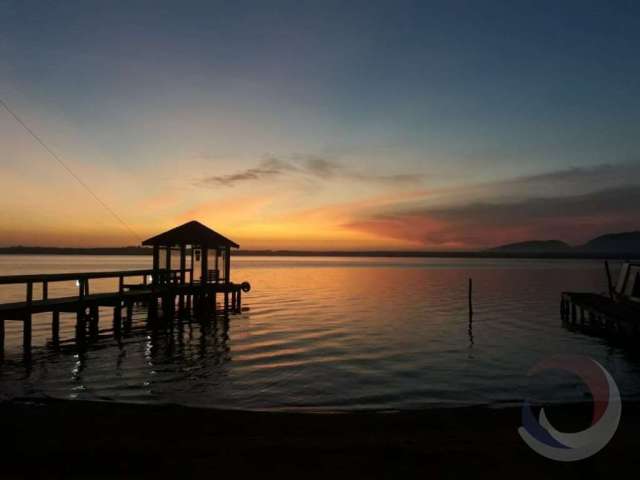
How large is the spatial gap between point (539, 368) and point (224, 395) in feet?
36.5

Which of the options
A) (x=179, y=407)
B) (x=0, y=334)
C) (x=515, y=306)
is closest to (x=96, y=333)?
(x=0, y=334)

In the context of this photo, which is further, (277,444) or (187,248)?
(187,248)

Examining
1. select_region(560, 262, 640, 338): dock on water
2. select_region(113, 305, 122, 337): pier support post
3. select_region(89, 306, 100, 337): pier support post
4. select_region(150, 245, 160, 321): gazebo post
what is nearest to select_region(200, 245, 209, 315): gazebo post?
select_region(150, 245, 160, 321): gazebo post

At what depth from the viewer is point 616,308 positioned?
2583 centimetres

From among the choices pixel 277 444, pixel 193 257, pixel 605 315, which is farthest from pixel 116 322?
pixel 605 315

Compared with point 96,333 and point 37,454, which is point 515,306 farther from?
point 37,454

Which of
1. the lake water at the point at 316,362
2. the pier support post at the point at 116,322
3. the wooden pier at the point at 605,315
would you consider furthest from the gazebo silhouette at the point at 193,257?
the wooden pier at the point at 605,315

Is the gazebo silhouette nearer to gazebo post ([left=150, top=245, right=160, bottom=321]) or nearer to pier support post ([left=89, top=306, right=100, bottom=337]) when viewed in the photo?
gazebo post ([left=150, top=245, right=160, bottom=321])

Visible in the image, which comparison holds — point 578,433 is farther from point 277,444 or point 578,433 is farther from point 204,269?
point 204,269

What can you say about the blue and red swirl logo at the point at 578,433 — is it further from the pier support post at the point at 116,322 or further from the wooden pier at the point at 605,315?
the pier support post at the point at 116,322

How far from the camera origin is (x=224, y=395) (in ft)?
43.8

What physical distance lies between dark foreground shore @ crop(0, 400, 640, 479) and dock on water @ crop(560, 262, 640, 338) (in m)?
13.9

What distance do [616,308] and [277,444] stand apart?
24.0 metres

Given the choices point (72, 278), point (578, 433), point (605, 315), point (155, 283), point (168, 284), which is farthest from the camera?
point (168, 284)
